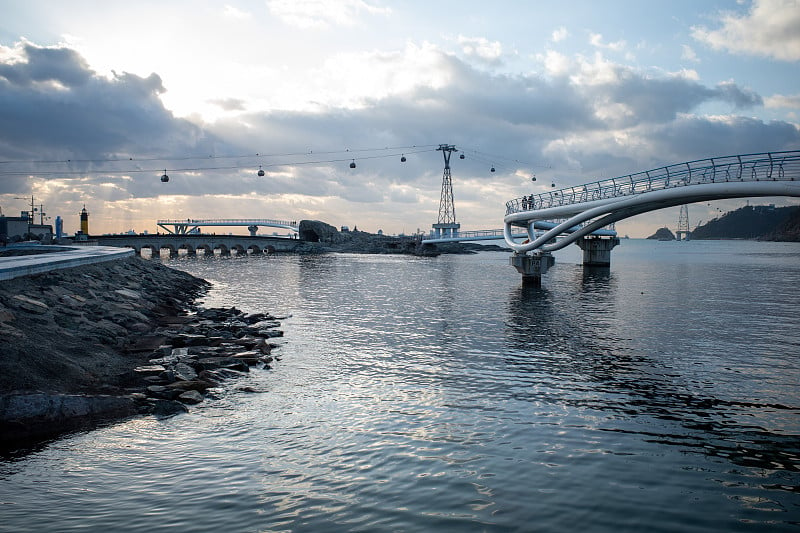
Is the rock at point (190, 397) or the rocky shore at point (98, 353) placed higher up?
the rocky shore at point (98, 353)

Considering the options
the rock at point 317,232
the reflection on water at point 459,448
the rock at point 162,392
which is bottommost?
the reflection on water at point 459,448

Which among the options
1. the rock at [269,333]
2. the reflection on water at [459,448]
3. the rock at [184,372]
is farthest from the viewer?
the rock at [269,333]

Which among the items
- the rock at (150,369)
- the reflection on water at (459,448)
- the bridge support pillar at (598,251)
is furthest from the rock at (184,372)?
the bridge support pillar at (598,251)

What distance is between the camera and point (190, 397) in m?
13.4

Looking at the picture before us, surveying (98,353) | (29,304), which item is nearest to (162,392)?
(98,353)

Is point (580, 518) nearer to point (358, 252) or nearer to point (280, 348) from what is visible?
point (280, 348)

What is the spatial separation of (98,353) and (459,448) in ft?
37.4

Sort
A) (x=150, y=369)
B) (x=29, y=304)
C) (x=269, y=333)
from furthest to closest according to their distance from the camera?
(x=269, y=333) → (x=29, y=304) → (x=150, y=369)

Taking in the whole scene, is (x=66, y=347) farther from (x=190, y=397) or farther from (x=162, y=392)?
(x=190, y=397)

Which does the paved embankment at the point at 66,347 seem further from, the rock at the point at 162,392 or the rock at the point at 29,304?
the rock at the point at 162,392

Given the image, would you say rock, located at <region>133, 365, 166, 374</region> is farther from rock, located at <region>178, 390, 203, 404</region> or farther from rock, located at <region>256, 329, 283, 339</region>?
rock, located at <region>256, 329, 283, 339</region>

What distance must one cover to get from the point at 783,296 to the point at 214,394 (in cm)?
4510

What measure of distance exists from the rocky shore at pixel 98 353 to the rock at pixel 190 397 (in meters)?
0.03

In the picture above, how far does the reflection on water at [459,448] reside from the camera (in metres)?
8.17
